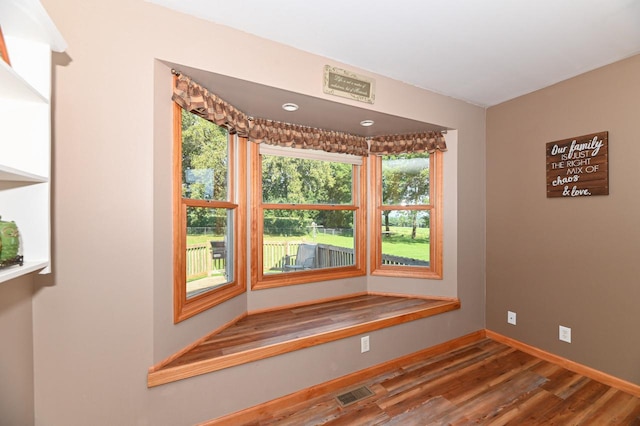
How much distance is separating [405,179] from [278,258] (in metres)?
1.58

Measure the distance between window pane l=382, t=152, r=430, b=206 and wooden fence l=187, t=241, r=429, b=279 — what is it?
0.64 meters

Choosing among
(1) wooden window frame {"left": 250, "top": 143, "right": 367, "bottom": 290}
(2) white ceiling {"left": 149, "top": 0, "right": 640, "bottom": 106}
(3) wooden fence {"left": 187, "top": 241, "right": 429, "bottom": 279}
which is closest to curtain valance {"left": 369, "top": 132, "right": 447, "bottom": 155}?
(1) wooden window frame {"left": 250, "top": 143, "right": 367, "bottom": 290}

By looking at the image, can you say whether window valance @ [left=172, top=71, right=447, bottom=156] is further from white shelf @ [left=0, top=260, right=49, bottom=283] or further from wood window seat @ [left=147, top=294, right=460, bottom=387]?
wood window seat @ [left=147, top=294, right=460, bottom=387]

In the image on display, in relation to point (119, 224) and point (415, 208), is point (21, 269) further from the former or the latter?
point (415, 208)

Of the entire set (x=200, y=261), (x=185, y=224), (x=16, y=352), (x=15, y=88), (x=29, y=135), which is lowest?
(x=16, y=352)

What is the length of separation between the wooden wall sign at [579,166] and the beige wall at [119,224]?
2418mm

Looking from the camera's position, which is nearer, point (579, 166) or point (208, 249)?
point (208, 249)

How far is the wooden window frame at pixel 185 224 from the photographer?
171 cm

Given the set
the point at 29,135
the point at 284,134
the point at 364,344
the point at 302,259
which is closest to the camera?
the point at 29,135

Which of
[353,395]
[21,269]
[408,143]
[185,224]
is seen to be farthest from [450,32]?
[353,395]

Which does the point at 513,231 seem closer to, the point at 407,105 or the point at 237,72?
the point at 407,105

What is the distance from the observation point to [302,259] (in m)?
2.85

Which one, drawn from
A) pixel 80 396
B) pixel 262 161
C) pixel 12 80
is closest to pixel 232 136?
pixel 262 161

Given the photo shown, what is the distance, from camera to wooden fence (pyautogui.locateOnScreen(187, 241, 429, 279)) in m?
2.00
